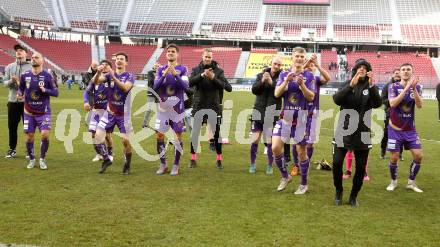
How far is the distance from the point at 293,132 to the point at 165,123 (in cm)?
250

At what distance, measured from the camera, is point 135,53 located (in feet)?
192

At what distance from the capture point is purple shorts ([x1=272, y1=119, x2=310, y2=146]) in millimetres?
7359

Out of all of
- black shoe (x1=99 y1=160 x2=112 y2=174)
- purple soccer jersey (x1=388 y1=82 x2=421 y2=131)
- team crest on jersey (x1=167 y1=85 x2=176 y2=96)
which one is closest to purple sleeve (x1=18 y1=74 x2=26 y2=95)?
black shoe (x1=99 y1=160 x2=112 y2=174)

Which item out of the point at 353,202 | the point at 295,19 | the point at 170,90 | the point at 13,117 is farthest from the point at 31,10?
the point at 353,202

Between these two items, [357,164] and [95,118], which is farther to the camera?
[95,118]

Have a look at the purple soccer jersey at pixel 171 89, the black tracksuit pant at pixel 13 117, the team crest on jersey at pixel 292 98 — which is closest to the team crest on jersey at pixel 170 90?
the purple soccer jersey at pixel 171 89

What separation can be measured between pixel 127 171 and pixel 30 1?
2296 inches

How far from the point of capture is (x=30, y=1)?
60281 millimetres

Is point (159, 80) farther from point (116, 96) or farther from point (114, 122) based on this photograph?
point (114, 122)

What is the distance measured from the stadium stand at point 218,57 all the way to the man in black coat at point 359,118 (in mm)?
46227

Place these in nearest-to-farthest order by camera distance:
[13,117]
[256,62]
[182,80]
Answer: [182,80] → [13,117] → [256,62]

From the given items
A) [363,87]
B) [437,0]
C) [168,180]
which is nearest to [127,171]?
[168,180]

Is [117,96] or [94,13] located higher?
[94,13]

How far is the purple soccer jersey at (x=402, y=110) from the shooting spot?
7.61m
